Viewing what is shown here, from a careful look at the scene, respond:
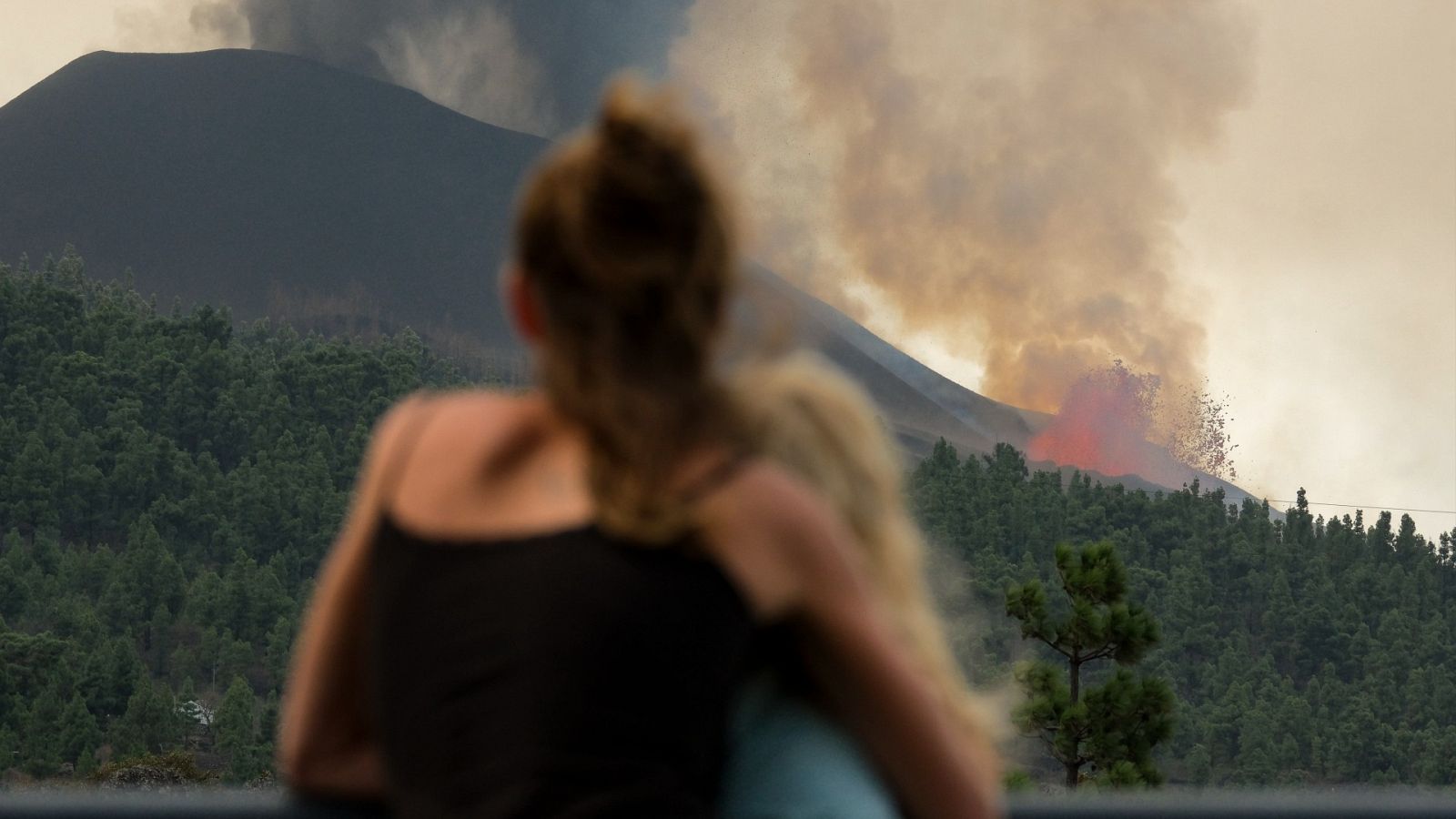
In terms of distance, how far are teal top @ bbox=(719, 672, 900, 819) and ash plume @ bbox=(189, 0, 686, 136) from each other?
129 m

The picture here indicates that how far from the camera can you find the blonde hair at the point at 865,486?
103 centimetres

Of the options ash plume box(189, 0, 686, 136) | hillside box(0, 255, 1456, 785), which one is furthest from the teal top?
ash plume box(189, 0, 686, 136)

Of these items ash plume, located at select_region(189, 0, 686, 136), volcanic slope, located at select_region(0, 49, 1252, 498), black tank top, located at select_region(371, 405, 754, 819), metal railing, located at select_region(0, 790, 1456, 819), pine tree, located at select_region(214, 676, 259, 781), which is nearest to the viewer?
black tank top, located at select_region(371, 405, 754, 819)

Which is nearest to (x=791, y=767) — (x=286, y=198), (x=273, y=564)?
(x=273, y=564)

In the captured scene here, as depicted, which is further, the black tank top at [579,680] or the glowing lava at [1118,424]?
the glowing lava at [1118,424]

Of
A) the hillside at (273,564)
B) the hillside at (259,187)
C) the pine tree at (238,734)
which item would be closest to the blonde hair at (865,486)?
the hillside at (273,564)

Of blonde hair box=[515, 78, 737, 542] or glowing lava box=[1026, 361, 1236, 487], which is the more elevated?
glowing lava box=[1026, 361, 1236, 487]

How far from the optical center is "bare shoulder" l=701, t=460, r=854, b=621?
89 cm

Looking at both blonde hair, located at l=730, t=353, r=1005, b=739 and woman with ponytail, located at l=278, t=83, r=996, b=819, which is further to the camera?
blonde hair, located at l=730, t=353, r=1005, b=739

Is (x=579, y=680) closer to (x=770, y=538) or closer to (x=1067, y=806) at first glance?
(x=770, y=538)

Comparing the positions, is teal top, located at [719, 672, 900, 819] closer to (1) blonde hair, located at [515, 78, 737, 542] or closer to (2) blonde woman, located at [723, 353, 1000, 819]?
(2) blonde woman, located at [723, 353, 1000, 819]

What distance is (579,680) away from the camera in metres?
0.88

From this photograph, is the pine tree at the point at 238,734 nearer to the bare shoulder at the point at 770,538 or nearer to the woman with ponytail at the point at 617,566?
the woman with ponytail at the point at 617,566

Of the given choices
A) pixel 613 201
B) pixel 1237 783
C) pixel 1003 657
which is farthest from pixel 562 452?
pixel 1237 783
